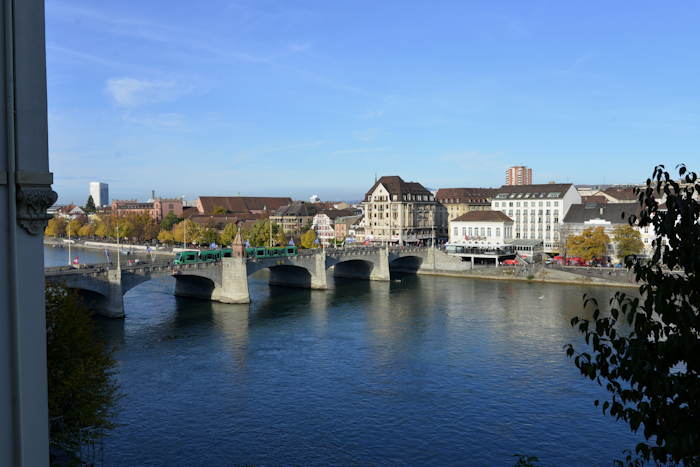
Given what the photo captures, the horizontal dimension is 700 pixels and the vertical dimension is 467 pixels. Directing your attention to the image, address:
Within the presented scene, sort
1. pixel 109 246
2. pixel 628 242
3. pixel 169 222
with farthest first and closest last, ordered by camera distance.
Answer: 1. pixel 169 222
2. pixel 109 246
3. pixel 628 242

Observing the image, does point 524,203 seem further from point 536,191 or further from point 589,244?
point 589,244

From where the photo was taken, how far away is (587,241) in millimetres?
74188

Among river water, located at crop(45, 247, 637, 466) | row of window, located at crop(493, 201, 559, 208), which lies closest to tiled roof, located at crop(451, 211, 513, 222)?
row of window, located at crop(493, 201, 559, 208)

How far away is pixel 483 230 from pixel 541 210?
839cm

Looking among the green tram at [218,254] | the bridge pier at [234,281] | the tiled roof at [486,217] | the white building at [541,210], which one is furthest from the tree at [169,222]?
the bridge pier at [234,281]

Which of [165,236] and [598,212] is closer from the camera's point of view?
[598,212]

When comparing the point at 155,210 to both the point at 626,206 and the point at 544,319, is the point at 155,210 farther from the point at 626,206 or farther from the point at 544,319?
the point at 544,319

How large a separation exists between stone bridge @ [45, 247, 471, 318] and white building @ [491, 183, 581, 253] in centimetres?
1604

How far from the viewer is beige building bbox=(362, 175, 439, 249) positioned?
104 metres

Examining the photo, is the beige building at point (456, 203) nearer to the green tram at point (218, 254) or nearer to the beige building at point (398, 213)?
the beige building at point (398, 213)

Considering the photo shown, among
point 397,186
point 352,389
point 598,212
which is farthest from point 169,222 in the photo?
point 352,389

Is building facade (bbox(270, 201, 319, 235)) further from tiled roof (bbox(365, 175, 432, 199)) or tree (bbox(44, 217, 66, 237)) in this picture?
tree (bbox(44, 217, 66, 237))

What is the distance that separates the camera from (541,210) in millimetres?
89688

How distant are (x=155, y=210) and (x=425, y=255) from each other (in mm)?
99258
